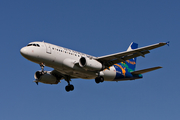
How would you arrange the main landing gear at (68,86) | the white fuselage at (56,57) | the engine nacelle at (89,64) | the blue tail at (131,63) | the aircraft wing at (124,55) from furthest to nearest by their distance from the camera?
the blue tail at (131,63), the main landing gear at (68,86), the engine nacelle at (89,64), the white fuselage at (56,57), the aircraft wing at (124,55)

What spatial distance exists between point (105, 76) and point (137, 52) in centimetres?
698

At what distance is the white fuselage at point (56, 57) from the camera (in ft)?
104

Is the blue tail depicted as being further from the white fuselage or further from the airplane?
the white fuselage

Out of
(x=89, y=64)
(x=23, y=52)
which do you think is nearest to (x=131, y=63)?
(x=89, y=64)

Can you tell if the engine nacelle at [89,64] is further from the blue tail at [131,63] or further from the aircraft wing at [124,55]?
the blue tail at [131,63]

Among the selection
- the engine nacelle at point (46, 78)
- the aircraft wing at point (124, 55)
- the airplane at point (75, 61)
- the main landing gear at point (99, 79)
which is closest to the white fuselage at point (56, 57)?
the airplane at point (75, 61)

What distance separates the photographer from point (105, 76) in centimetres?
3762

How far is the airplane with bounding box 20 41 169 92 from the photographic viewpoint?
3181cm

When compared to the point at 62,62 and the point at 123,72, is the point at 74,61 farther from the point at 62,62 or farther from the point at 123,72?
the point at 123,72

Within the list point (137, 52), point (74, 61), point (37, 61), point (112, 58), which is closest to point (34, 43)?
point (37, 61)

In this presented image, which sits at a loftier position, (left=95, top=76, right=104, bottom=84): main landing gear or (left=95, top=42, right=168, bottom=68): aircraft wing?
(left=95, top=42, right=168, bottom=68): aircraft wing

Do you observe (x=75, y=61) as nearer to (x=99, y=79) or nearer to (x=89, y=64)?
(x=89, y=64)

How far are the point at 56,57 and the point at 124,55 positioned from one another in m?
7.98

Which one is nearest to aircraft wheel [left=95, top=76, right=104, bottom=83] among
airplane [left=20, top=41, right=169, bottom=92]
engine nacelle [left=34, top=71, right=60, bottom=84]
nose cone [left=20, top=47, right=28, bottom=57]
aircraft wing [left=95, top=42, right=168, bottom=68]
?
airplane [left=20, top=41, right=169, bottom=92]
